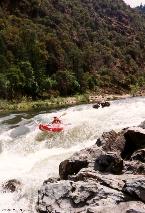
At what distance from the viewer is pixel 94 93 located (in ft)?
215

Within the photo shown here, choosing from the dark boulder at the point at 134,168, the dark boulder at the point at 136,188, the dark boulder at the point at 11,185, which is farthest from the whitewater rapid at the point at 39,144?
the dark boulder at the point at 136,188

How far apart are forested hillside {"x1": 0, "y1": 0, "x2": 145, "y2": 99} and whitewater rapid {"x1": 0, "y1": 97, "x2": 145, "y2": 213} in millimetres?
20921

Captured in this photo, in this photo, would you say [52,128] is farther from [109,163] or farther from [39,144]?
[109,163]

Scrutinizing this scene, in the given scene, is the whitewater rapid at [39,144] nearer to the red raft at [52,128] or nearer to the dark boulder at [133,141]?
the red raft at [52,128]

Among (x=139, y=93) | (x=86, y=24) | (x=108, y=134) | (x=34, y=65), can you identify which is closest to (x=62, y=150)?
(x=108, y=134)

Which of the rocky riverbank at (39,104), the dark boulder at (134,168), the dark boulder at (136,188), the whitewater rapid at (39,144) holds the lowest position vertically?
the rocky riverbank at (39,104)

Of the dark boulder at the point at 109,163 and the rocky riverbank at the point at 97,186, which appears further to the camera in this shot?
the dark boulder at the point at 109,163

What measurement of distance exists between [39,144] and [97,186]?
10.5 m

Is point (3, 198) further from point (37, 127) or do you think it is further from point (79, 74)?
point (79, 74)

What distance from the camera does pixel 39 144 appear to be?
24594 mm

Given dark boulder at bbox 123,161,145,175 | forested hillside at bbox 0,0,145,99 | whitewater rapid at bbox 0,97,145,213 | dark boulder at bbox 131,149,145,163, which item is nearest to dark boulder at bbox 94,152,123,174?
dark boulder at bbox 123,161,145,175

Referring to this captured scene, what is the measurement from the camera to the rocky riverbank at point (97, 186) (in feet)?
44.8

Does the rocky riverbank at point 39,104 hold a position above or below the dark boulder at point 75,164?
below

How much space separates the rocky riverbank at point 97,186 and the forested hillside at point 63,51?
111 ft
